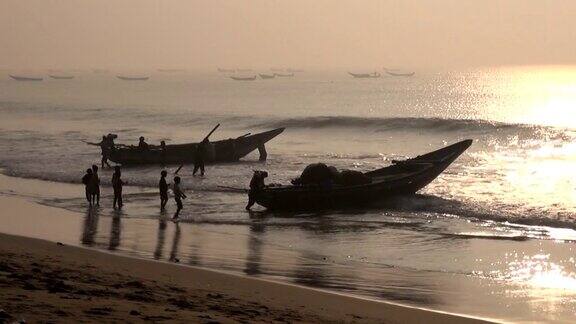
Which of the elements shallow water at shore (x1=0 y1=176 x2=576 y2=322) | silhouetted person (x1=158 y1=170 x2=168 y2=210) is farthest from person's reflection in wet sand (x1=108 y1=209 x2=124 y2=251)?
silhouetted person (x1=158 y1=170 x2=168 y2=210)

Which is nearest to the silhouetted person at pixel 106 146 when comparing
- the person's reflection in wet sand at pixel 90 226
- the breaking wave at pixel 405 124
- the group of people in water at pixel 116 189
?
the group of people in water at pixel 116 189

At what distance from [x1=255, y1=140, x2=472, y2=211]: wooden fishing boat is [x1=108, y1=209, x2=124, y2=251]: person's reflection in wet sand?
10.3 ft

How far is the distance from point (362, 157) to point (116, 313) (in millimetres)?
31679

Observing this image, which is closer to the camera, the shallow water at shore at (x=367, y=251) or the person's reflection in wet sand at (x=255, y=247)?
the shallow water at shore at (x=367, y=251)

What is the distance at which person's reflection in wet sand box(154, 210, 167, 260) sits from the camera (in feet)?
47.4

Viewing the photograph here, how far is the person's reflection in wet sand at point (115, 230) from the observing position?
1511 cm

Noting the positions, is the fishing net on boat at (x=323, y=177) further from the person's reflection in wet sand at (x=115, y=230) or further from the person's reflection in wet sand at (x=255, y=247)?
the person's reflection in wet sand at (x=115, y=230)

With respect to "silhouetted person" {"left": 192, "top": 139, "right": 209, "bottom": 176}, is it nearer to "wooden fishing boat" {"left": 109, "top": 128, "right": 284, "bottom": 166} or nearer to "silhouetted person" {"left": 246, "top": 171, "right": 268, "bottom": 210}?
"wooden fishing boat" {"left": 109, "top": 128, "right": 284, "bottom": 166}

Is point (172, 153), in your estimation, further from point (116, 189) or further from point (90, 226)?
point (90, 226)

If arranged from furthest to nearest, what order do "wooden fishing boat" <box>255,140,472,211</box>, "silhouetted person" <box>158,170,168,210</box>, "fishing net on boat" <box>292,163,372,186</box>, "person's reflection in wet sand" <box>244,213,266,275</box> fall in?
"fishing net on boat" <box>292,163,372,186</box> < "wooden fishing boat" <box>255,140,472,211</box> < "silhouetted person" <box>158,170,168,210</box> < "person's reflection in wet sand" <box>244,213,266,275</box>

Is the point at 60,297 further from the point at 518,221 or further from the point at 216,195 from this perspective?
the point at 216,195

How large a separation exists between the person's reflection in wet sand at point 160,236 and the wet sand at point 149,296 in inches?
48.9

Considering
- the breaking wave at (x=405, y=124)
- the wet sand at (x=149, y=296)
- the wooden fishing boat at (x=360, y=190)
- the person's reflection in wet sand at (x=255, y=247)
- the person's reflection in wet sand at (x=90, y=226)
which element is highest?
the breaking wave at (x=405, y=124)

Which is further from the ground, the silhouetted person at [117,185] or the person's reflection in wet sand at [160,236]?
the silhouetted person at [117,185]
